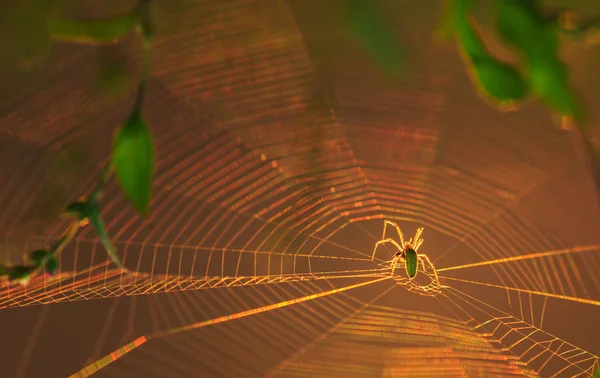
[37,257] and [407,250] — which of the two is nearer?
[37,257]

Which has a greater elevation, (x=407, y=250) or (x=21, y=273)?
(x=407, y=250)

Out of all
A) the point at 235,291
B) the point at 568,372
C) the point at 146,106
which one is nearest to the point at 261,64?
the point at 146,106

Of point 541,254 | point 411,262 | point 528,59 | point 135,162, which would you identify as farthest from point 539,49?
point 411,262

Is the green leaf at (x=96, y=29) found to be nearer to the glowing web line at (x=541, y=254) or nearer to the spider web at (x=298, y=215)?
the spider web at (x=298, y=215)

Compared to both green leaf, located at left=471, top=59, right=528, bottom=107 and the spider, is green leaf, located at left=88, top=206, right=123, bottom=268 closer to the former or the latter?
green leaf, located at left=471, top=59, right=528, bottom=107

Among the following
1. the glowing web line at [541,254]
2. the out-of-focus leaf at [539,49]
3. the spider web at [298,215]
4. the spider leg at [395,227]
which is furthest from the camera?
the spider leg at [395,227]

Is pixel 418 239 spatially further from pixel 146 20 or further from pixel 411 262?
pixel 146 20

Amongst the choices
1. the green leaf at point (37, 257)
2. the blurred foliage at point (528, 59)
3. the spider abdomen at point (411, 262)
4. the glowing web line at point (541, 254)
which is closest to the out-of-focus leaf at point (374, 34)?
the blurred foliage at point (528, 59)

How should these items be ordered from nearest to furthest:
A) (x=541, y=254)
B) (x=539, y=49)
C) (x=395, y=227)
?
→ (x=539, y=49)
(x=541, y=254)
(x=395, y=227)
